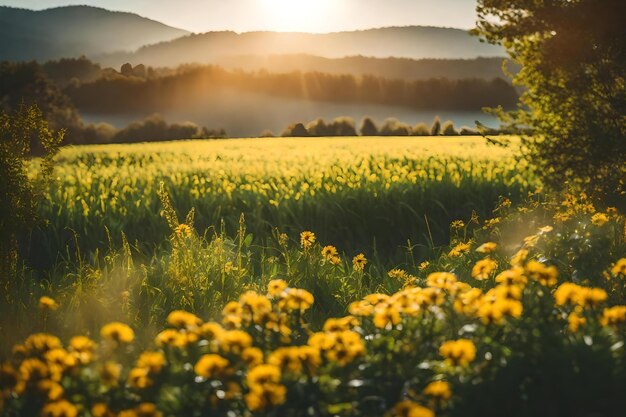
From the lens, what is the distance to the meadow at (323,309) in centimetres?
249

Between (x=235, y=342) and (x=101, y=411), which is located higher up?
(x=235, y=342)

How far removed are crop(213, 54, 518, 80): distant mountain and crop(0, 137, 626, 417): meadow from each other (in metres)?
34.5

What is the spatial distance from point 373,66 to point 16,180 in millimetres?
47693

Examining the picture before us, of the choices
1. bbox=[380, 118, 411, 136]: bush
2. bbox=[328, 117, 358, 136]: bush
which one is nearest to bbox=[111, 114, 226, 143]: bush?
bbox=[328, 117, 358, 136]: bush

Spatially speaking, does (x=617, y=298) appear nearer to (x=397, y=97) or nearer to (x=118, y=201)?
(x=118, y=201)

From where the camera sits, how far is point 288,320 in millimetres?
3209

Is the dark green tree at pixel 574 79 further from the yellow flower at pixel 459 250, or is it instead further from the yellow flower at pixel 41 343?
the yellow flower at pixel 41 343

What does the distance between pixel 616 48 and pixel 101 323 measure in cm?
507

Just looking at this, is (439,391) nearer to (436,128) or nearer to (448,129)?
(436,128)

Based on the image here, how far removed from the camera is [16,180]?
5203mm

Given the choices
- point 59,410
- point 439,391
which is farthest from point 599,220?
point 59,410

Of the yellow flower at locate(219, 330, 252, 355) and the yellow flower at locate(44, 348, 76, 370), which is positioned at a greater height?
the yellow flower at locate(219, 330, 252, 355)

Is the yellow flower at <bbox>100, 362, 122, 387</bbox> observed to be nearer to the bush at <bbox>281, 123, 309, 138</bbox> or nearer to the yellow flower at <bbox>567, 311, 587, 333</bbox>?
the yellow flower at <bbox>567, 311, 587, 333</bbox>

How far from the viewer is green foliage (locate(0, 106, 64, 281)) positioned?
16.8ft
